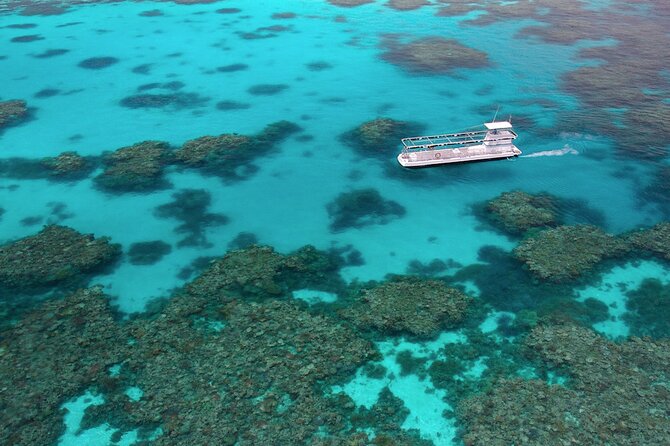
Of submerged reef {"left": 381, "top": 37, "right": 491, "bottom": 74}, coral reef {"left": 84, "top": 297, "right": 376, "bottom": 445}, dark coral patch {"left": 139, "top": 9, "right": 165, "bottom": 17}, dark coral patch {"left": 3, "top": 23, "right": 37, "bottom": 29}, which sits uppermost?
dark coral patch {"left": 139, "top": 9, "right": 165, "bottom": 17}

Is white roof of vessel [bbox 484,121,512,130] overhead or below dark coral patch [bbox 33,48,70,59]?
below

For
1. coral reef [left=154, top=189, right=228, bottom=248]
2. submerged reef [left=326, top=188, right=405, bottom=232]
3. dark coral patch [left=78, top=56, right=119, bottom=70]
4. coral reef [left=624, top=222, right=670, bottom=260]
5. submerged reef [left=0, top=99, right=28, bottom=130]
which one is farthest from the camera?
dark coral patch [left=78, top=56, right=119, bottom=70]

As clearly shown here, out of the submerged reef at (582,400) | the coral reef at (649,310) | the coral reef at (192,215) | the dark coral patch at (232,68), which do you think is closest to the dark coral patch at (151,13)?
the dark coral patch at (232,68)

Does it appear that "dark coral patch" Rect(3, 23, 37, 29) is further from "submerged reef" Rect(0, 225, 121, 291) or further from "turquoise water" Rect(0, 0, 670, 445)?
"submerged reef" Rect(0, 225, 121, 291)

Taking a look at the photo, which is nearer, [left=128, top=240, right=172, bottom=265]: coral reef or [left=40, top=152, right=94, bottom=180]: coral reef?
[left=128, top=240, right=172, bottom=265]: coral reef

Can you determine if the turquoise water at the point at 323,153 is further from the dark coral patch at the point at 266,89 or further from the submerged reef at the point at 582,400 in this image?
the submerged reef at the point at 582,400

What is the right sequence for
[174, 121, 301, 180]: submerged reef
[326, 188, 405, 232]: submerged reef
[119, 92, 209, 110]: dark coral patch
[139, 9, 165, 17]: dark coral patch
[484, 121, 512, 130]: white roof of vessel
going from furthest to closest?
1. [139, 9, 165, 17]: dark coral patch
2. [119, 92, 209, 110]: dark coral patch
3. [484, 121, 512, 130]: white roof of vessel
4. [174, 121, 301, 180]: submerged reef
5. [326, 188, 405, 232]: submerged reef

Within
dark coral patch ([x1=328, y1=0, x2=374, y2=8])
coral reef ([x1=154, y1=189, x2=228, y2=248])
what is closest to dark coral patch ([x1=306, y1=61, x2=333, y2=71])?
dark coral patch ([x1=328, y1=0, x2=374, y2=8])
